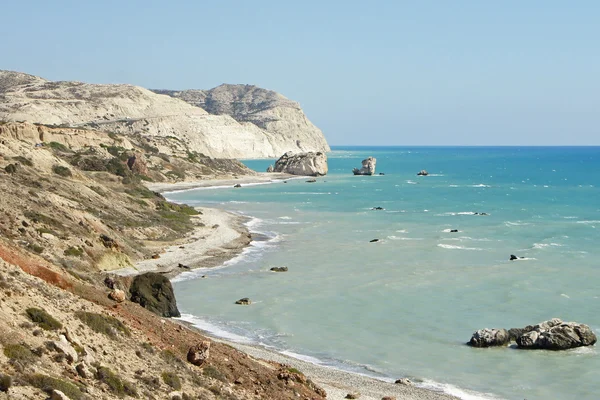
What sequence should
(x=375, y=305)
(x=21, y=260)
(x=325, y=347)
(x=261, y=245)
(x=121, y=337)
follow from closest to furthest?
(x=121, y=337)
(x=21, y=260)
(x=325, y=347)
(x=375, y=305)
(x=261, y=245)

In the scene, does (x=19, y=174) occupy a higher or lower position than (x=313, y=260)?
higher

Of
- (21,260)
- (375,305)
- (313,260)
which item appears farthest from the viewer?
(313,260)

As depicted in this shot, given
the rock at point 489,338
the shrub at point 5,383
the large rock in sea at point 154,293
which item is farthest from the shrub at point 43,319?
the rock at point 489,338

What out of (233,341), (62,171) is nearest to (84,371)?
(233,341)

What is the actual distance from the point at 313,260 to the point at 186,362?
38366 millimetres

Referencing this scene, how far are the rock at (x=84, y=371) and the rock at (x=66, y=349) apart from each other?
0.33 metres

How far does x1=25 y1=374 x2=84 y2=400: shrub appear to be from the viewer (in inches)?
685

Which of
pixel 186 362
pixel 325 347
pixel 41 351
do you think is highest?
pixel 41 351

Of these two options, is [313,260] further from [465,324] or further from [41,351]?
[41,351]

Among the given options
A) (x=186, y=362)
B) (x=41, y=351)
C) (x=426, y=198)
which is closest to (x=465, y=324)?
(x=186, y=362)

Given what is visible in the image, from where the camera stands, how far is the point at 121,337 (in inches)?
916

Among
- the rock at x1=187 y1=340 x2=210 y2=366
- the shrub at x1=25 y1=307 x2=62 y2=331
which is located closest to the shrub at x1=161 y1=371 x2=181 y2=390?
the rock at x1=187 y1=340 x2=210 y2=366

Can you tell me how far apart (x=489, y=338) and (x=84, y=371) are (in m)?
22.4

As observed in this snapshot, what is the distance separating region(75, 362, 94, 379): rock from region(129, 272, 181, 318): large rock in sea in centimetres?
1838
